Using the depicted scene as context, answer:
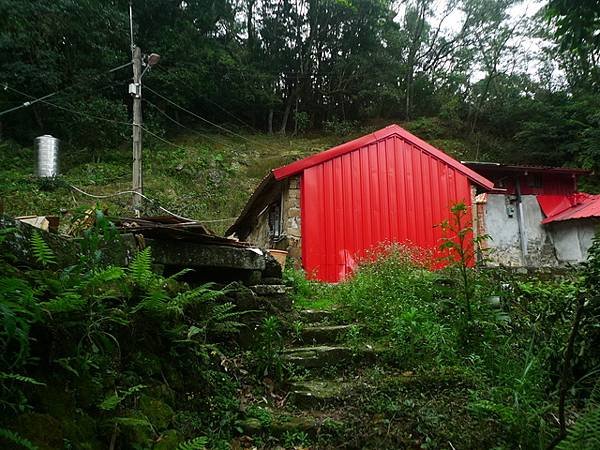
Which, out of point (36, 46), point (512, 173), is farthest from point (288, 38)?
point (512, 173)

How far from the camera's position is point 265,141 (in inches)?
1015

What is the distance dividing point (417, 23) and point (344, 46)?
5.17 meters

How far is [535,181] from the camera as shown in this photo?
17312 mm

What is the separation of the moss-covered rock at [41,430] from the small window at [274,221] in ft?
31.0

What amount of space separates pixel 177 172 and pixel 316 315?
15.8 m

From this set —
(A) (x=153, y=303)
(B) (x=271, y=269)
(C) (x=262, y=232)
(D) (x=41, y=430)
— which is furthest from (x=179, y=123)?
(D) (x=41, y=430)

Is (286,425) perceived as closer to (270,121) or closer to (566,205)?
(566,205)

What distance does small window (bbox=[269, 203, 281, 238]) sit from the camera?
11578mm

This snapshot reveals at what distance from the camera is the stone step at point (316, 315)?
17.7 ft

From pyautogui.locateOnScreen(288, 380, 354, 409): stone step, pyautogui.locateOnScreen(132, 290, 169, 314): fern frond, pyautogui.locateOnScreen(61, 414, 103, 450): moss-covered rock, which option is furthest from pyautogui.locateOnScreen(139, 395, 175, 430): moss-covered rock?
pyautogui.locateOnScreen(288, 380, 354, 409): stone step

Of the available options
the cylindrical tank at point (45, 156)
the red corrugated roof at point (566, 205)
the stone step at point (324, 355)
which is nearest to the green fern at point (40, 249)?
the stone step at point (324, 355)

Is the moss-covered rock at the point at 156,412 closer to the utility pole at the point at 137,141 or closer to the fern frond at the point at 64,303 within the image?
the fern frond at the point at 64,303

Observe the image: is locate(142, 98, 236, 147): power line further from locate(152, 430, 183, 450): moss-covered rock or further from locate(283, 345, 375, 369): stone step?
locate(152, 430, 183, 450): moss-covered rock

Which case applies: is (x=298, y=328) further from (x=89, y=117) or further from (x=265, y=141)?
(x=265, y=141)
